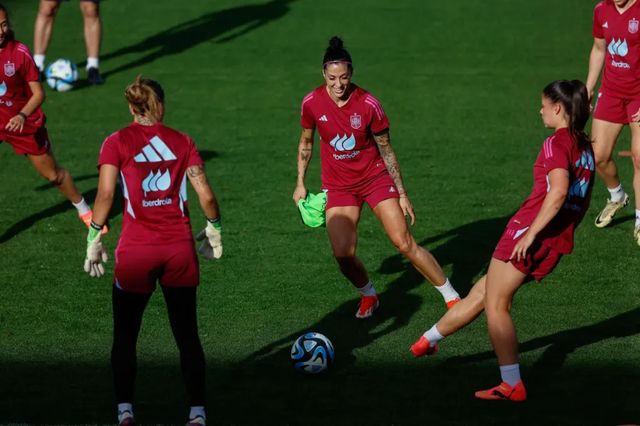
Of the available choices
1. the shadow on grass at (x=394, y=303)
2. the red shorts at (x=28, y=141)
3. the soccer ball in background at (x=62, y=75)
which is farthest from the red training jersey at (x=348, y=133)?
the soccer ball in background at (x=62, y=75)

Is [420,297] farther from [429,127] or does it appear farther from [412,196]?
[429,127]

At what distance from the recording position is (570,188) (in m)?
7.22

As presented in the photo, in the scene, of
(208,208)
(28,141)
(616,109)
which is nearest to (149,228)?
(208,208)

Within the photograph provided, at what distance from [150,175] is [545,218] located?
254 cm

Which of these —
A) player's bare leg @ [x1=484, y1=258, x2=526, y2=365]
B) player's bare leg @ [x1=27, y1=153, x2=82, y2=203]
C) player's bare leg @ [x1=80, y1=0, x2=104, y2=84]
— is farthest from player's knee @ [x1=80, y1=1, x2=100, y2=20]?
player's bare leg @ [x1=484, y1=258, x2=526, y2=365]

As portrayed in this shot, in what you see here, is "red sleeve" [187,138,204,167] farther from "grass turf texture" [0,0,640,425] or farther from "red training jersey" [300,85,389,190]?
"red training jersey" [300,85,389,190]

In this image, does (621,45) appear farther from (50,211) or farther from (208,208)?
(50,211)

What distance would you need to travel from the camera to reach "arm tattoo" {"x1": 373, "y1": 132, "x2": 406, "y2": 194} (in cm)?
881

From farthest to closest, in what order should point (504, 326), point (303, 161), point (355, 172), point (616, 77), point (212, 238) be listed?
point (616, 77), point (303, 161), point (355, 172), point (504, 326), point (212, 238)

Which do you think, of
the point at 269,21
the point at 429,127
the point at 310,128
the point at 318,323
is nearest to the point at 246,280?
the point at 318,323

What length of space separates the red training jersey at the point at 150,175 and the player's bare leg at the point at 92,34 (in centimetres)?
1031

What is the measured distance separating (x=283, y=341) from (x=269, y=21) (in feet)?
40.8

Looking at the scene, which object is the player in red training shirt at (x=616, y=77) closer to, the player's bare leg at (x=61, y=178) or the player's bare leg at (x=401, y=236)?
the player's bare leg at (x=401, y=236)

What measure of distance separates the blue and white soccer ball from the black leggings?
46.8 inches
